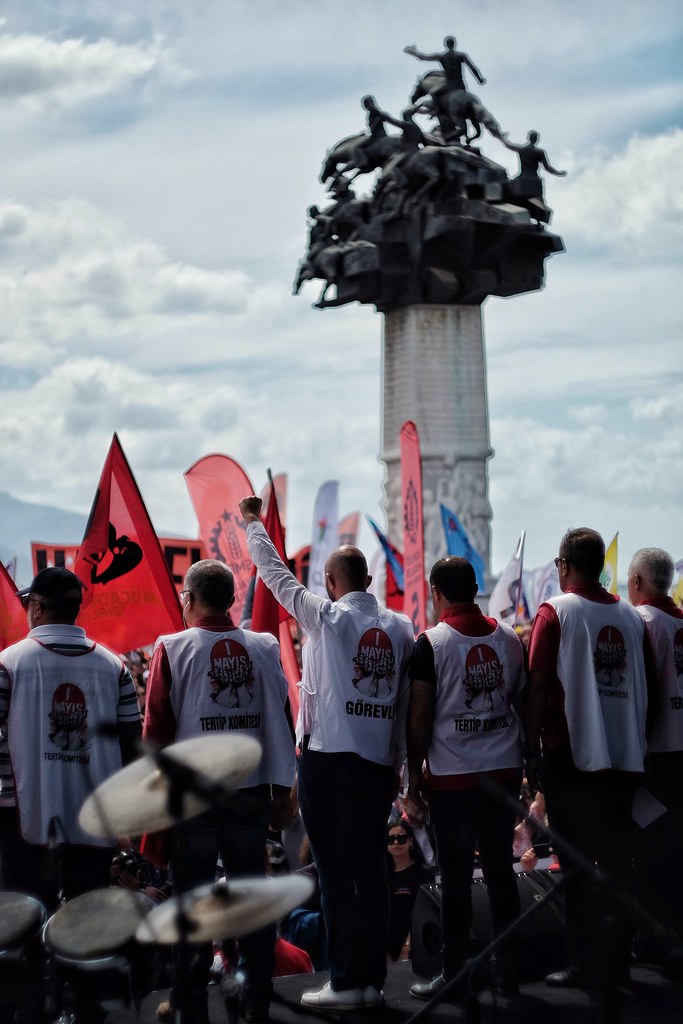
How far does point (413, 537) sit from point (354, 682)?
23.6ft

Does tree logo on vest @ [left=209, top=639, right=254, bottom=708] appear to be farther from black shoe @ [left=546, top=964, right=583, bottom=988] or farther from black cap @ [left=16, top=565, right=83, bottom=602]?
black shoe @ [left=546, top=964, right=583, bottom=988]

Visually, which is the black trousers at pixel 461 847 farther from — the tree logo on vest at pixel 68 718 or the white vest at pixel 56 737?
the tree logo on vest at pixel 68 718

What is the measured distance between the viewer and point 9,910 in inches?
181

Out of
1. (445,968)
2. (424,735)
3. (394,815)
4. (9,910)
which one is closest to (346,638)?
(424,735)

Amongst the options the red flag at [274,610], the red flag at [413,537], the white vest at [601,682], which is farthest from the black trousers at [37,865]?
the red flag at [413,537]

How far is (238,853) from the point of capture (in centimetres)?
536

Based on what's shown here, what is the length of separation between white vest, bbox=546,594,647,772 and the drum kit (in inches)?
72.4

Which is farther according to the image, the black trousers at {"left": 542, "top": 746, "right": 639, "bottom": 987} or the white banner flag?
the white banner flag

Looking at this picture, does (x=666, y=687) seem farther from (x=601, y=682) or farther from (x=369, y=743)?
(x=369, y=743)

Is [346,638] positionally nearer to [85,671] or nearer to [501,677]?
[501,677]

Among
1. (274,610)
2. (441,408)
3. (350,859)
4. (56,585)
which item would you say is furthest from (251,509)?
(441,408)

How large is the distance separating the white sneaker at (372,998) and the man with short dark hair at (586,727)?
75cm

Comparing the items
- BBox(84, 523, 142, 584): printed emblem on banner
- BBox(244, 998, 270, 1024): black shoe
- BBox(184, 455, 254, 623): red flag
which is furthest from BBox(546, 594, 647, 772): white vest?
BBox(184, 455, 254, 623): red flag

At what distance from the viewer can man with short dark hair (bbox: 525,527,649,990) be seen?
5656mm
